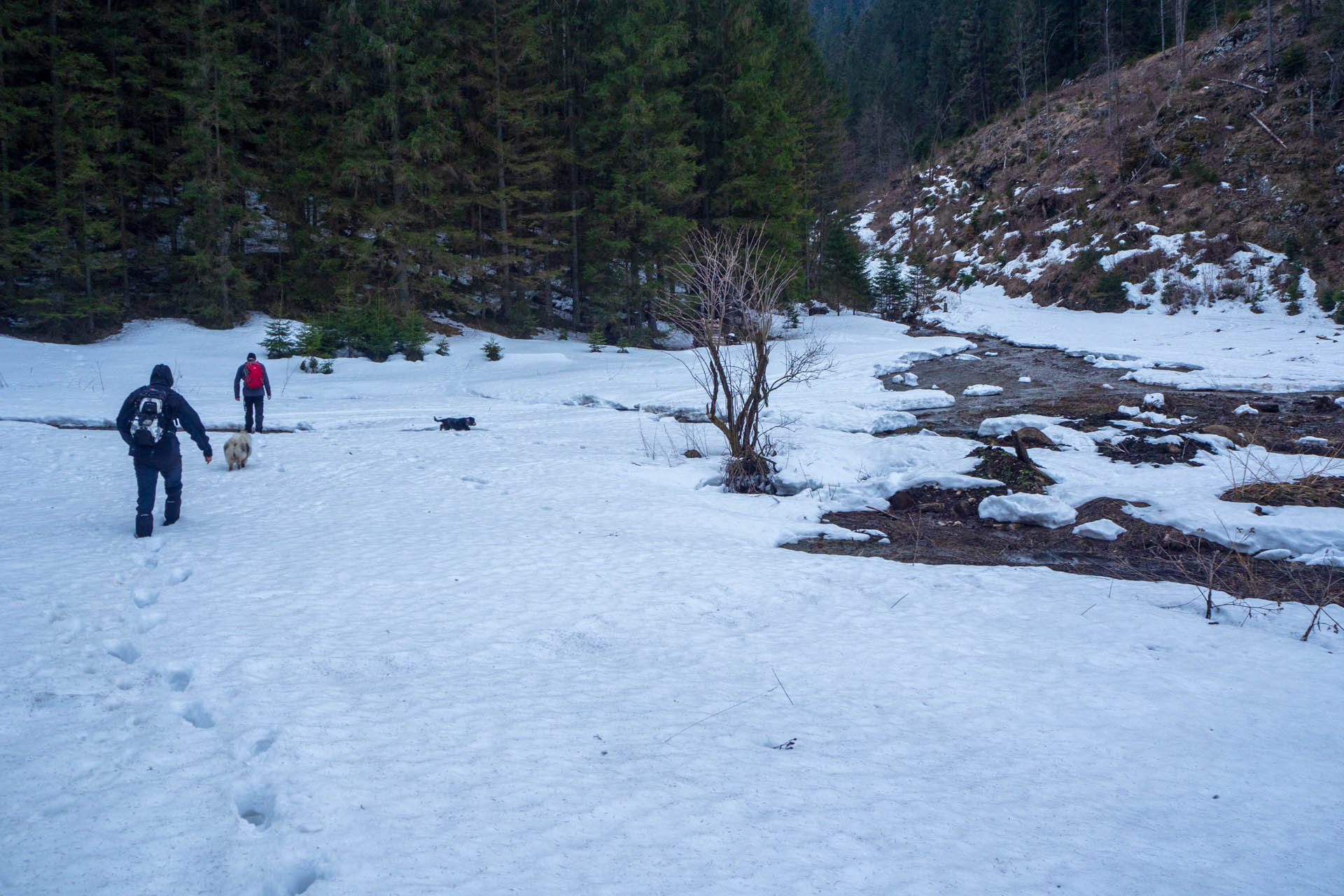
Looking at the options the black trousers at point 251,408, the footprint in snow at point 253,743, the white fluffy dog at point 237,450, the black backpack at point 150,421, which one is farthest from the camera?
the black trousers at point 251,408

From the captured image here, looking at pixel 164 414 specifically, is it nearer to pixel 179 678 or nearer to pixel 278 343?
pixel 179 678

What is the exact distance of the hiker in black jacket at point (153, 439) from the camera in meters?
6.88

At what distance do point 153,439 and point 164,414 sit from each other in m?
0.28

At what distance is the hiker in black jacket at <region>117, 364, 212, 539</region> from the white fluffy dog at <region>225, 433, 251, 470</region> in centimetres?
307

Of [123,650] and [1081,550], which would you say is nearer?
[123,650]

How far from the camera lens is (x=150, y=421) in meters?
6.91

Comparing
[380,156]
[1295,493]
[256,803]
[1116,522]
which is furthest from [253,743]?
[380,156]

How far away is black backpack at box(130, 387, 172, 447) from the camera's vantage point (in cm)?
686

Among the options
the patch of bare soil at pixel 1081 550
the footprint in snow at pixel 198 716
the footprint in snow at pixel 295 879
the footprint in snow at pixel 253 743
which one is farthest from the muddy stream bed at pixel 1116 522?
the footprint in snow at pixel 295 879

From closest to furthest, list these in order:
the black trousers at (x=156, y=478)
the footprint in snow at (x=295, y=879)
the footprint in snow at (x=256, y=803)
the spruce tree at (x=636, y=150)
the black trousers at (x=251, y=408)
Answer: the footprint in snow at (x=295, y=879)
the footprint in snow at (x=256, y=803)
the black trousers at (x=156, y=478)
the black trousers at (x=251, y=408)
the spruce tree at (x=636, y=150)

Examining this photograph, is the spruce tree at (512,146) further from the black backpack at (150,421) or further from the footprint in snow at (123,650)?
the footprint in snow at (123,650)

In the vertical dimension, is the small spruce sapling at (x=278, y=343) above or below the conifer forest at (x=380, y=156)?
below

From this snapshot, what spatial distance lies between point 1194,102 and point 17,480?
4987 cm

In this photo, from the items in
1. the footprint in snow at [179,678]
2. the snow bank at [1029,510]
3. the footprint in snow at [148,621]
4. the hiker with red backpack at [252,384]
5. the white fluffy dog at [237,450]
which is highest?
the hiker with red backpack at [252,384]
